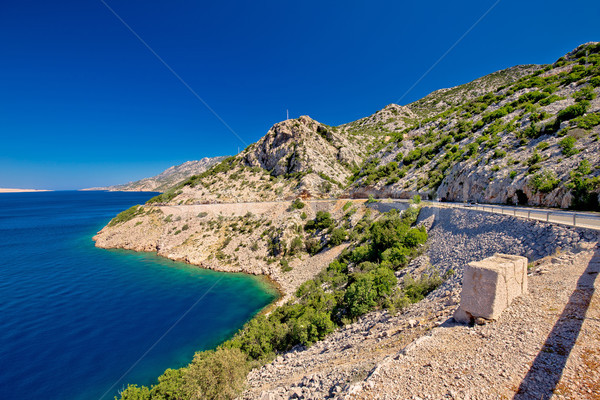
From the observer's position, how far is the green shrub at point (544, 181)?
53.8 ft

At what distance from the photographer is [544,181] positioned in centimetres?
1695

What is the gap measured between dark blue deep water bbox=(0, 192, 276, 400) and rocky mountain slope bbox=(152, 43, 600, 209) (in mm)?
22305

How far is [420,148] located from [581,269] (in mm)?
36146

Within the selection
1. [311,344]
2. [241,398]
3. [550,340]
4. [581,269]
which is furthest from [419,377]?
[311,344]

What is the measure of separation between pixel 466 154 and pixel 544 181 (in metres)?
11.4

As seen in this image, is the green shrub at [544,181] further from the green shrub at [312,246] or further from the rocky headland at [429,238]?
the green shrub at [312,246]

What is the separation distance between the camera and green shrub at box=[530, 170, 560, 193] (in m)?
16.4

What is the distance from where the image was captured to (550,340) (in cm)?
566

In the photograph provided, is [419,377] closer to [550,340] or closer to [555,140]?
[550,340]

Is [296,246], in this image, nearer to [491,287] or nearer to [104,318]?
[104,318]

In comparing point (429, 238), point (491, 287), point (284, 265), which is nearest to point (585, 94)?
point (429, 238)

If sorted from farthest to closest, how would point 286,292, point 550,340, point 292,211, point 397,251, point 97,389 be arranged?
point 292,211
point 286,292
point 397,251
point 97,389
point 550,340

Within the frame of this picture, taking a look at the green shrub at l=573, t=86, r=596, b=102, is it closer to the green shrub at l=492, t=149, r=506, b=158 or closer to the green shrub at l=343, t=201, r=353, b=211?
the green shrub at l=492, t=149, r=506, b=158

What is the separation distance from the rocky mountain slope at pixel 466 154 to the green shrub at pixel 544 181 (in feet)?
0.17
